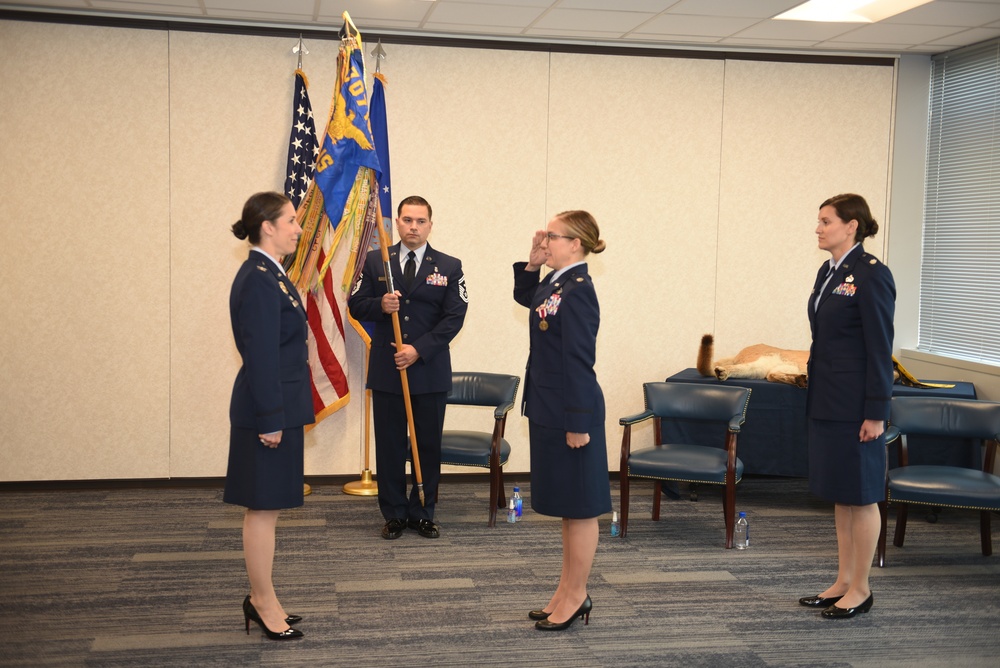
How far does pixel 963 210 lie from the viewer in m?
6.38

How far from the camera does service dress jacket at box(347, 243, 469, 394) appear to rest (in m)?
4.92

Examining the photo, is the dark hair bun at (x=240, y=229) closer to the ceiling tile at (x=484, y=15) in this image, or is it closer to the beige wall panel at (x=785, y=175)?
the ceiling tile at (x=484, y=15)

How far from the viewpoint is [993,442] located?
16.9 ft

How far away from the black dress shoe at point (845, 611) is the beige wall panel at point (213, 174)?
394 cm

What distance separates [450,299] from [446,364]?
0.36m

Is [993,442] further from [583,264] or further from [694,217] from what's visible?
[583,264]

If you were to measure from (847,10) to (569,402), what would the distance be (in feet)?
12.1

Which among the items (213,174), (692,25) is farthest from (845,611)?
(213,174)

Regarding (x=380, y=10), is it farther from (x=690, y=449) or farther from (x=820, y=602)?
(x=820, y=602)

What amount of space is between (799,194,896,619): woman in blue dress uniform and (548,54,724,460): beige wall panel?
263 centimetres

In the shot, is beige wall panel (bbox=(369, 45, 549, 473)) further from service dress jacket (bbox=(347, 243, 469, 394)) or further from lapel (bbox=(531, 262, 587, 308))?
lapel (bbox=(531, 262, 587, 308))

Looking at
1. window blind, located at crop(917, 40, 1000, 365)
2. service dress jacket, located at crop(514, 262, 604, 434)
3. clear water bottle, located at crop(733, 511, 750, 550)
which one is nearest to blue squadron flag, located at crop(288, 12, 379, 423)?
service dress jacket, located at crop(514, 262, 604, 434)

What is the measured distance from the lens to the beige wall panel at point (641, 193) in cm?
643

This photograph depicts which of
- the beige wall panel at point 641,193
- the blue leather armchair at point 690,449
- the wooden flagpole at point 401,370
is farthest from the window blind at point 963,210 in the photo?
the wooden flagpole at point 401,370
